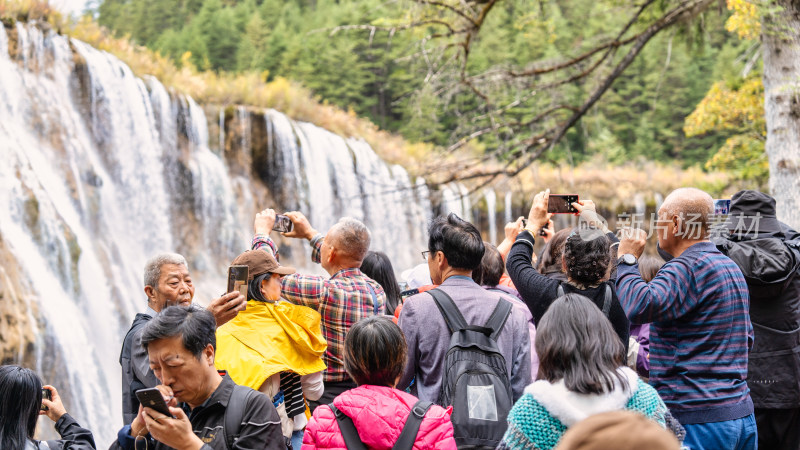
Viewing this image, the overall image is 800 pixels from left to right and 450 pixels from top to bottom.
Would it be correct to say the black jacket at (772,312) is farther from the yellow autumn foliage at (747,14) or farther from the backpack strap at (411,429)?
the yellow autumn foliage at (747,14)

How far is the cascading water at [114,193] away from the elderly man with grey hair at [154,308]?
4.25m

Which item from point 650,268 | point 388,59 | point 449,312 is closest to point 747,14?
point 650,268

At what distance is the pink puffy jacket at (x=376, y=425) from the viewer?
2.51 m

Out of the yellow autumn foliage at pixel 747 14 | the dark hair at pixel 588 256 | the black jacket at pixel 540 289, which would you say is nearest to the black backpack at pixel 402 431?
the black jacket at pixel 540 289

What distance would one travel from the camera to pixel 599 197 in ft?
63.0

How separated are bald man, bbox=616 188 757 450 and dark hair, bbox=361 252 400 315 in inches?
64.8

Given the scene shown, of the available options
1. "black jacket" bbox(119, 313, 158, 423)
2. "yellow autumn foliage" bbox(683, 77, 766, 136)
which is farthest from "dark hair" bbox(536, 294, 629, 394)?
"yellow autumn foliage" bbox(683, 77, 766, 136)

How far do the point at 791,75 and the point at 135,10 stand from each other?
32.2 m

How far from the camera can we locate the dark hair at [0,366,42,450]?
2613mm

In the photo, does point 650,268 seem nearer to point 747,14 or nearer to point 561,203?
point 561,203

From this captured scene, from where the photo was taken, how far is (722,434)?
9.43 ft

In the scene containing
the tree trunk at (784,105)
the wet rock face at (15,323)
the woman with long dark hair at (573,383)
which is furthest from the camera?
the wet rock face at (15,323)

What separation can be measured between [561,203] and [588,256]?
0.80 m

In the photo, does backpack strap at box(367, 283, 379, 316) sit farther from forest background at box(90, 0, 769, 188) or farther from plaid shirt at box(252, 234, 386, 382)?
forest background at box(90, 0, 769, 188)
